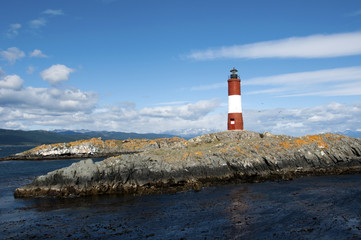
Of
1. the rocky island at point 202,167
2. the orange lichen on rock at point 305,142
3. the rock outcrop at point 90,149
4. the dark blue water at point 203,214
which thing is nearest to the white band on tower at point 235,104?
the rocky island at point 202,167

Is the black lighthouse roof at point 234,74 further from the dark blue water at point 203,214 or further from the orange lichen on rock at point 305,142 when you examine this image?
the dark blue water at point 203,214

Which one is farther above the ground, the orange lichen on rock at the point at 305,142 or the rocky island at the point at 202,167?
the orange lichen on rock at the point at 305,142

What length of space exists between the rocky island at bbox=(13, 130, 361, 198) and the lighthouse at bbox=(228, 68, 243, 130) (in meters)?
8.49

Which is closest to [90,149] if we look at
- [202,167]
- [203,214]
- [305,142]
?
[202,167]

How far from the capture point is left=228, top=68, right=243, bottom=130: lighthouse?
48719 mm

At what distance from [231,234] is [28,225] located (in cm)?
1418

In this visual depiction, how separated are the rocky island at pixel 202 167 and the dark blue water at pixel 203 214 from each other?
243cm

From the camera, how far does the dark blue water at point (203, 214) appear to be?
55.8 feet

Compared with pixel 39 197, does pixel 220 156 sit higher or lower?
higher

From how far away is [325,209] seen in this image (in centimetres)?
2091

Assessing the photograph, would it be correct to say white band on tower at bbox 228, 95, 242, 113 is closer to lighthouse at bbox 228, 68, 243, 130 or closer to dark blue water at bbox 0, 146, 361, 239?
lighthouse at bbox 228, 68, 243, 130

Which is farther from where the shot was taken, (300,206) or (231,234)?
(300,206)

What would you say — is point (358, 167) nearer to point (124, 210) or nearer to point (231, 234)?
point (231, 234)

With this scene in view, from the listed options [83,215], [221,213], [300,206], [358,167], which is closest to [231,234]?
[221,213]
